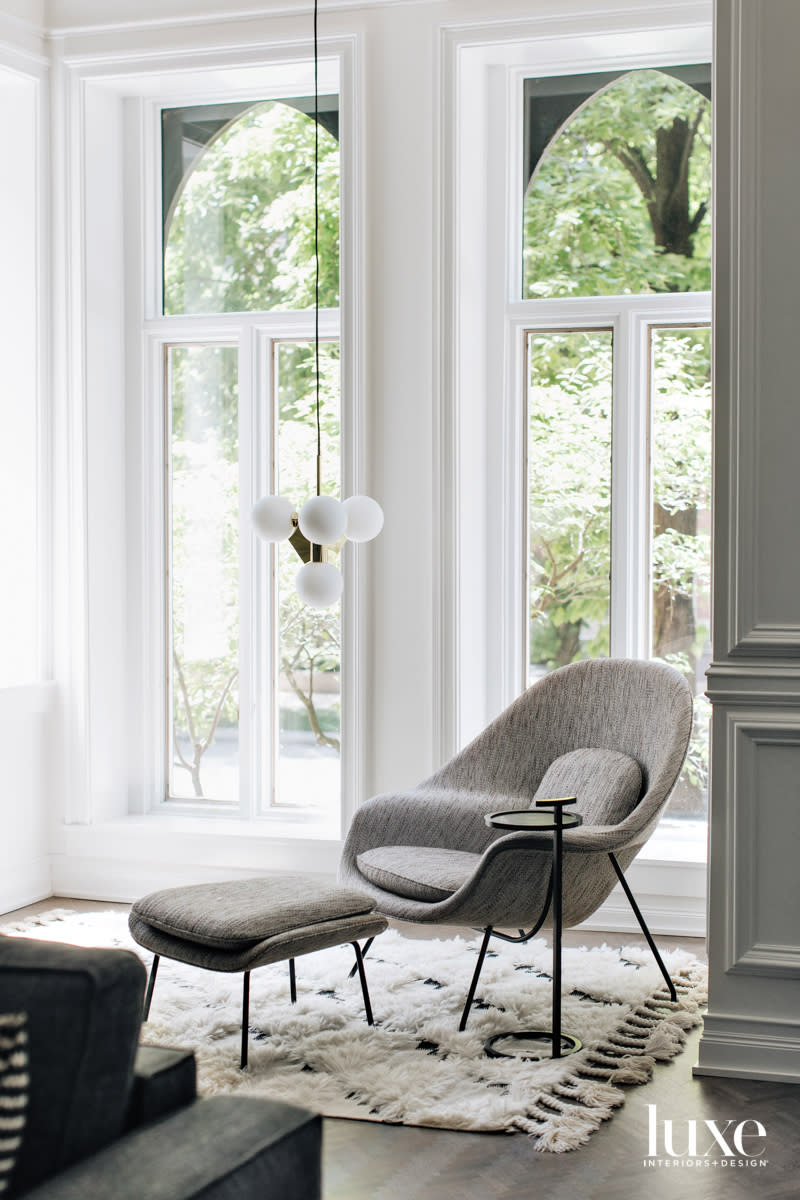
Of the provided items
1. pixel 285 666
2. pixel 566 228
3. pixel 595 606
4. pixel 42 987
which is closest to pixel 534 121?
pixel 566 228

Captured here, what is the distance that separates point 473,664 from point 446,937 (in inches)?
38.8

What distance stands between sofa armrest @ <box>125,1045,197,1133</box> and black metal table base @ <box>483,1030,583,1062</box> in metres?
1.67

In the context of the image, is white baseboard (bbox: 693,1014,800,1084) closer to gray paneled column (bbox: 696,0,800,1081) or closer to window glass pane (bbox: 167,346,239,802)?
gray paneled column (bbox: 696,0,800,1081)

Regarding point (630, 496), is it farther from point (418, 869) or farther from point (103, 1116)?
point (103, 1116)

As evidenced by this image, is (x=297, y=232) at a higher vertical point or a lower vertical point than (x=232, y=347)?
higher

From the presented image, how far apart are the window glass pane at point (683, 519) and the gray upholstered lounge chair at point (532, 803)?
0.75 m

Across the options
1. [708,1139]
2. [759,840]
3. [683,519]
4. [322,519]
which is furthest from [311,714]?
[708,1139]

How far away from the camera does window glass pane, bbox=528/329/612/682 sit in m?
4.65

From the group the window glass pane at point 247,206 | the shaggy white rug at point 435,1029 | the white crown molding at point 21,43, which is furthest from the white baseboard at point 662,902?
the white crown molding at point 21,43

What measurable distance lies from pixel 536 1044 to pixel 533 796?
0.89 meters

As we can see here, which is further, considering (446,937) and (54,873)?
(54,873)

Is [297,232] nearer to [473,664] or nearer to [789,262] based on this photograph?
[473,664]

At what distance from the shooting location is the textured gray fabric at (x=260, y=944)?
117 inches

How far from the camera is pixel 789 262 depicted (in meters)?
3.06
